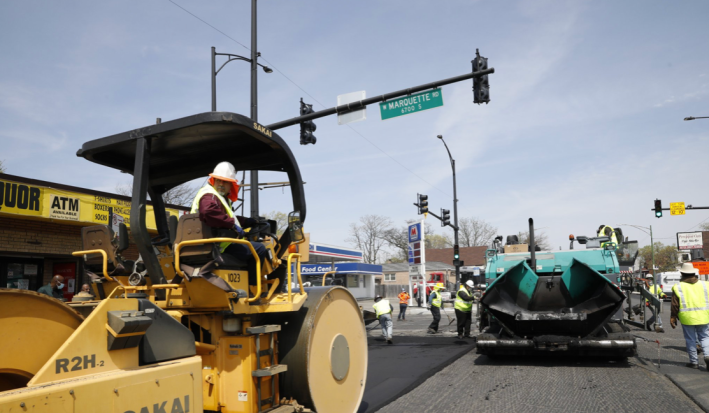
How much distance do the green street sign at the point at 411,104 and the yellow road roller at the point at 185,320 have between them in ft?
22.8

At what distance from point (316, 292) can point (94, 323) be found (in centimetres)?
222

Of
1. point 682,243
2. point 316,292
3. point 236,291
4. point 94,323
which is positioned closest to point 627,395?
point 316,292

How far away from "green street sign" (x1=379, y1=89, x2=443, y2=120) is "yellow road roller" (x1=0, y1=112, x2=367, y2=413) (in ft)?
22.8

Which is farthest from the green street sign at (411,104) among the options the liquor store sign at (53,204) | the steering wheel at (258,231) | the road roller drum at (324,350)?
the steering wheel at (258,231)

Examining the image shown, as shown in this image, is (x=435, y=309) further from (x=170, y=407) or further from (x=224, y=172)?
(x=170, y=407)

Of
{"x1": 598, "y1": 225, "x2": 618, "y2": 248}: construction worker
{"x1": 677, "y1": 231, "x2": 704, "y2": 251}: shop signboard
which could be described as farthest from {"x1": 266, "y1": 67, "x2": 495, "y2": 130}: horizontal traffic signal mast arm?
{"x1": 677, "y1": 231, "x2": 704, "y2": 251}: shop signboard

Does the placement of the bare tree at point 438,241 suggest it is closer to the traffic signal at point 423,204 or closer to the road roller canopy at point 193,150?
the traffic signal at point 423,204

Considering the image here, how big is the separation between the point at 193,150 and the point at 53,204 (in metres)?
9.68

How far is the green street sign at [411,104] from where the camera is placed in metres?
11.2

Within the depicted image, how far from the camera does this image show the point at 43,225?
1298cm

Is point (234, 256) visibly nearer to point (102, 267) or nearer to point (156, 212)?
point (102, 267)

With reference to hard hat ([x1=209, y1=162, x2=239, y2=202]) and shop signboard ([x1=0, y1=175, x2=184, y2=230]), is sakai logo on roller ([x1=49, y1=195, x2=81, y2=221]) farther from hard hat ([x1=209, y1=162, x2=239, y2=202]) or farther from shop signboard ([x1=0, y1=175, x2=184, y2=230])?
hard hat ([x1=209, y1=162, x2=239, y2=202])

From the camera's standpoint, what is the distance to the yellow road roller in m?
2.54

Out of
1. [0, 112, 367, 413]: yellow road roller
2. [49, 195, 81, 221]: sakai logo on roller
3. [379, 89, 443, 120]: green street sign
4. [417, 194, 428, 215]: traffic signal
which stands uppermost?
[379, 89, 443, 120]: green street sign
